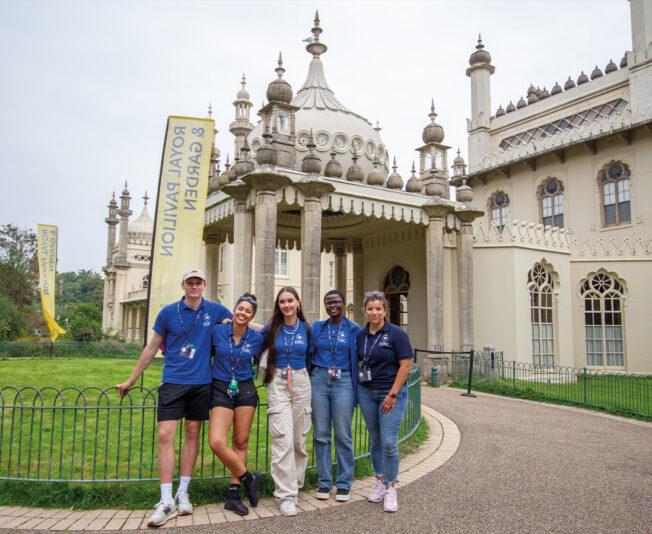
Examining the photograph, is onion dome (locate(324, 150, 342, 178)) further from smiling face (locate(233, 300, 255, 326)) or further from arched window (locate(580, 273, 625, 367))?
arched window (locate(580, 273, 625, 367))

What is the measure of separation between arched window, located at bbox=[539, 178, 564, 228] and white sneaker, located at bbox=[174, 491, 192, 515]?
2468 cm

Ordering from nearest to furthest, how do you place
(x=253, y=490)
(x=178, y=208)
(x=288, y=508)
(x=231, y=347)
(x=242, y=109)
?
(x=288, y=508)
(x=253, y=490)
(x=231, y=347)
(x=178, y=208)
(x=242, y=109)

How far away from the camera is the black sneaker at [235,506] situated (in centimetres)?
466

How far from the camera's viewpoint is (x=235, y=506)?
4.71 metres

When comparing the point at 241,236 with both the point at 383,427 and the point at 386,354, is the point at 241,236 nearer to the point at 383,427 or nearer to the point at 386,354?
the point at 386,354

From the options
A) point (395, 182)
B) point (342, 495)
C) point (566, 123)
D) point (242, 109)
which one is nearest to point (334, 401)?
point (342, 495)

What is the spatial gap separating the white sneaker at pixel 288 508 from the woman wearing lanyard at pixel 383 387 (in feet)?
2.77

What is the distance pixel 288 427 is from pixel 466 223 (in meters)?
13.8

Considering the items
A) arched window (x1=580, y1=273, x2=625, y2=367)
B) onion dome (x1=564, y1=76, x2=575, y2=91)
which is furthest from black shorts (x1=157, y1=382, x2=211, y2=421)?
onion dome (x1=564, y1=76, x2=575, y2=91)

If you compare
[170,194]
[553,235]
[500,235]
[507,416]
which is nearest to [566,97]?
[553,235]

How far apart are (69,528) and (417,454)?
4.40 metres

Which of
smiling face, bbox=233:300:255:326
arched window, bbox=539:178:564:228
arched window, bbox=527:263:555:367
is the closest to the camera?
smiling face, bbox=233:300:255:326

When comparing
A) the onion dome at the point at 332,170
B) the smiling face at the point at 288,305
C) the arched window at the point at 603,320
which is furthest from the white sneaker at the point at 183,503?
the arched window at the point at 603,320

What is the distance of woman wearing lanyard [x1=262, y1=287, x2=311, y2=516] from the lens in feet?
15.9
